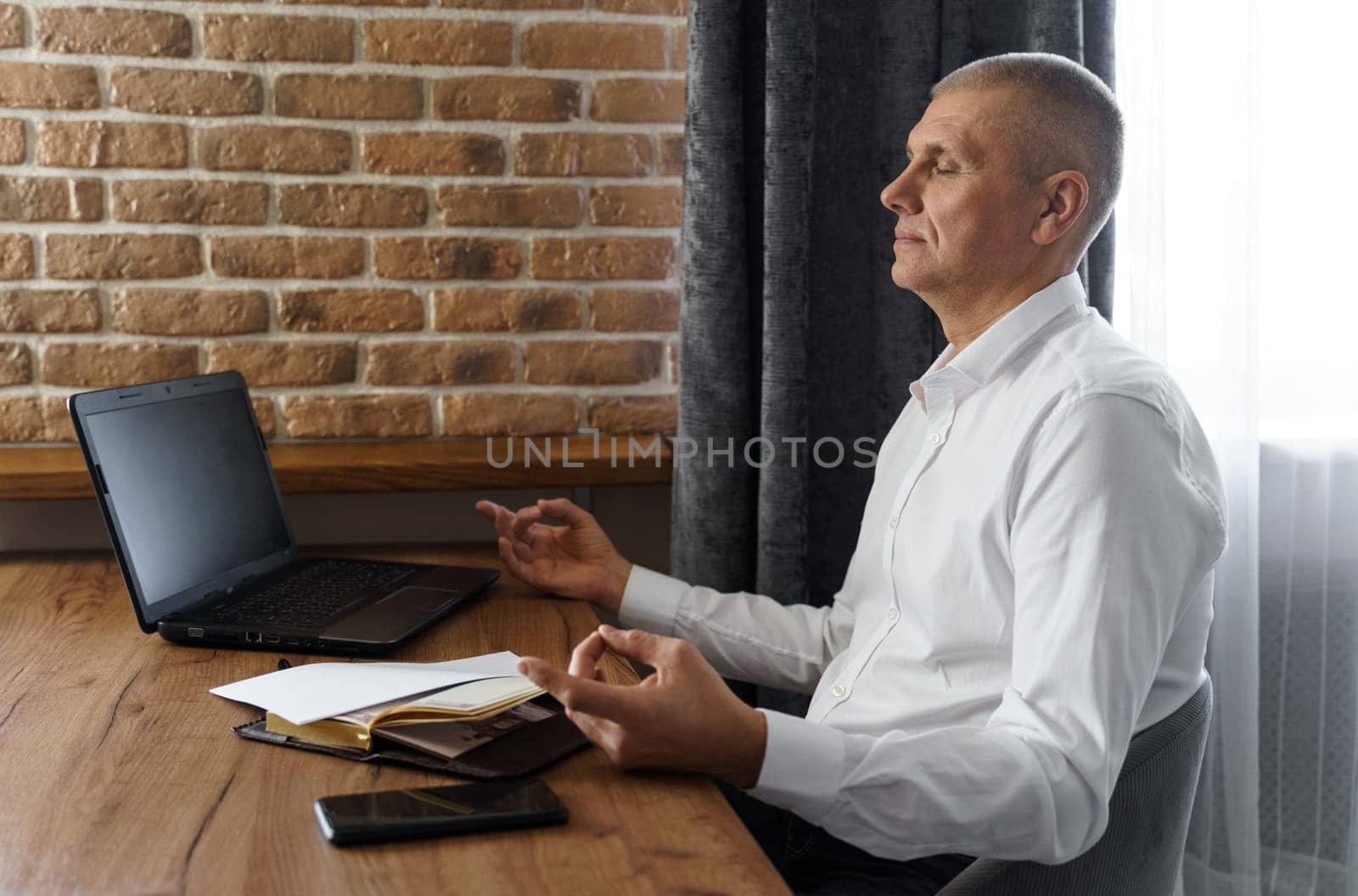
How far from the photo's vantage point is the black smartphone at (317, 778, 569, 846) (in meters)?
0.88

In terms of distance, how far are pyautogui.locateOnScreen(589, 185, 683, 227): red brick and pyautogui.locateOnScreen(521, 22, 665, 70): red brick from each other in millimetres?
204

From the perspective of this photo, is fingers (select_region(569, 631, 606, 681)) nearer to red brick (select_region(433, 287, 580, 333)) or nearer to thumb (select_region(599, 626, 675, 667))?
thumb (select_region(599, 626, 675, 667))

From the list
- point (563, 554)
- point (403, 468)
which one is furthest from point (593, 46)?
point (563, 554)

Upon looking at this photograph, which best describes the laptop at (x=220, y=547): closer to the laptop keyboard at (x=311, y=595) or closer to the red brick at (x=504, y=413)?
the laptop keyboard at (x=311, y=595)

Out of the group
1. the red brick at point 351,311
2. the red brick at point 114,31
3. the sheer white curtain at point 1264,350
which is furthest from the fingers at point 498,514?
the sheer white curtain at point 1264,350

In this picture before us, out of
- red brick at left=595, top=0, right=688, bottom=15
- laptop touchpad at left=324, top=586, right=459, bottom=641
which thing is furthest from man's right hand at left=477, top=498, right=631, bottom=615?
red brick at left=595, top=0, right=688, bottom=15

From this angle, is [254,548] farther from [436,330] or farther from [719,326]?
[719,326]

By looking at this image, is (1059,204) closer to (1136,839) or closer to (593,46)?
(1136,839)

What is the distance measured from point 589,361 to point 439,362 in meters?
0.26

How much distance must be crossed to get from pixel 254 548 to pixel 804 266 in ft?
3.02

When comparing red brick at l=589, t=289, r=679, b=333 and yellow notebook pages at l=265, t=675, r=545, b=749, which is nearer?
yellow notebook pages at l=265, t=675, r=545, b=749

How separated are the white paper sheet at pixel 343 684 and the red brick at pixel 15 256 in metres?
1.05

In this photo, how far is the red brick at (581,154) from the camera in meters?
2.02

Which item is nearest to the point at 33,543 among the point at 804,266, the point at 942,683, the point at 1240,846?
the point at 804,266
